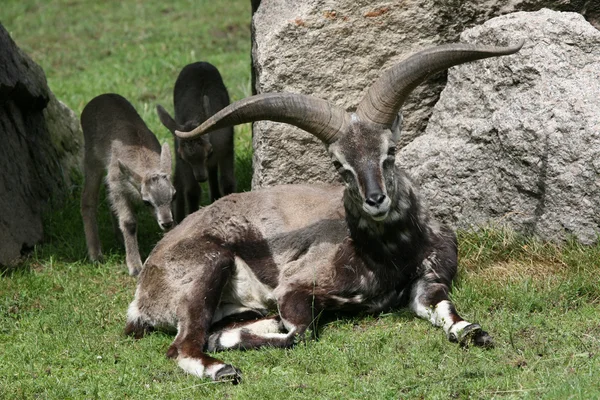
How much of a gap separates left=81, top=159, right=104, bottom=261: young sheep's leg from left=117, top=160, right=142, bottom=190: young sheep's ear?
67 cm

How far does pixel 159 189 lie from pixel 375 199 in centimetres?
323

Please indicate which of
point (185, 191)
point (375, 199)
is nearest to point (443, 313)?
point (375, 199)

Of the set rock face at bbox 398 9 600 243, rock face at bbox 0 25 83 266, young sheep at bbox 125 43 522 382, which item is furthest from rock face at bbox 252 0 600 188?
rock face at bbox 0 25 83 266

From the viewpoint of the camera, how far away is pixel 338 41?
882 cm

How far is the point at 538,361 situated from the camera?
600cm

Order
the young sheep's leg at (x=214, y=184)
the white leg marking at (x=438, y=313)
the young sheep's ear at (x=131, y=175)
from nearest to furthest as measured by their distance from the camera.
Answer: the white leg marking at (x=438, y=313) → the young sheep's ear at (x=131, y=175) → the young sheep's leg at (x=214, y=184)

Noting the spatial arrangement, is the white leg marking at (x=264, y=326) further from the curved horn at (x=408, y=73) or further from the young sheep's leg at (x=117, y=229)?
the young sheep's leg at (x=117, y=229)

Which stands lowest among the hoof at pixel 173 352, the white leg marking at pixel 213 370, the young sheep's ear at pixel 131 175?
the hoof at pixel 173 352

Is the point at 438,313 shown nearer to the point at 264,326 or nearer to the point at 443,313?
the point at 443,313

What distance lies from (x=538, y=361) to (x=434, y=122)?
3277 mm

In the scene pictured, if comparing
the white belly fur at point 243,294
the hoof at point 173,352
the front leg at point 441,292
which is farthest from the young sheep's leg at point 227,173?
the hoof at point 173,352

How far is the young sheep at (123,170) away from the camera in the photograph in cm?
940

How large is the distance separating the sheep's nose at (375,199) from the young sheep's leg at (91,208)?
405 cm

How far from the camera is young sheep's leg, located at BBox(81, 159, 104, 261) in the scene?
9.91 m
